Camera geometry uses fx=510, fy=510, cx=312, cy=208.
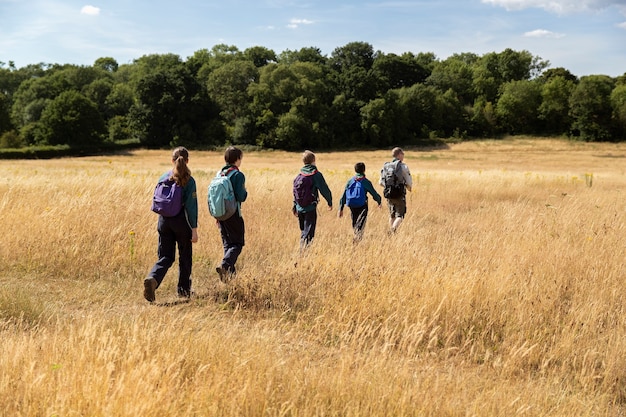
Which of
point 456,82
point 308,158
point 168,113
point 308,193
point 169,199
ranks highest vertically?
point 456,82

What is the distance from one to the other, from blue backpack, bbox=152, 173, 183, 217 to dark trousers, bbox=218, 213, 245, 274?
2.47 feet

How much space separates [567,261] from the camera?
20.5ft

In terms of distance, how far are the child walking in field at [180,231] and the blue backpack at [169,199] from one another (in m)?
0.04

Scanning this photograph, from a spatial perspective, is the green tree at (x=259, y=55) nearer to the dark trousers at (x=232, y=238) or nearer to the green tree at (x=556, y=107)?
the green tree at (x=556, y=107)

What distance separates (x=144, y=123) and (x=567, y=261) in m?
63.4

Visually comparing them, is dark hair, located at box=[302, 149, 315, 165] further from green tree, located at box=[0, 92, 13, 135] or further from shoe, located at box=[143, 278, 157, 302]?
green tree, located at box=[0, 92, 13, 135]

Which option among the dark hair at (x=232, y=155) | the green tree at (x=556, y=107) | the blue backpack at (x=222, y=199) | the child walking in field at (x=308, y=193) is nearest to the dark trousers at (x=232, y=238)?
the blue backpack at (x=222, y=199)

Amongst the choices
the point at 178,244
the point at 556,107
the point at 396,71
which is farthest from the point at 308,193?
the point at 396,71

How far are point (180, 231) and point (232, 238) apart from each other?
75 centimetres

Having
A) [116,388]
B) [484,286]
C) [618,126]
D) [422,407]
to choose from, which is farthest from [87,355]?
[618,126]

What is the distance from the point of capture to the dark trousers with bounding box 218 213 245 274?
6359 millimetres

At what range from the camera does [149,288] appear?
5.68 meters

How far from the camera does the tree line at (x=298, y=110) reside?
60.9 meters

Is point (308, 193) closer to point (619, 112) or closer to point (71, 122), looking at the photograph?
point (71, 122)
